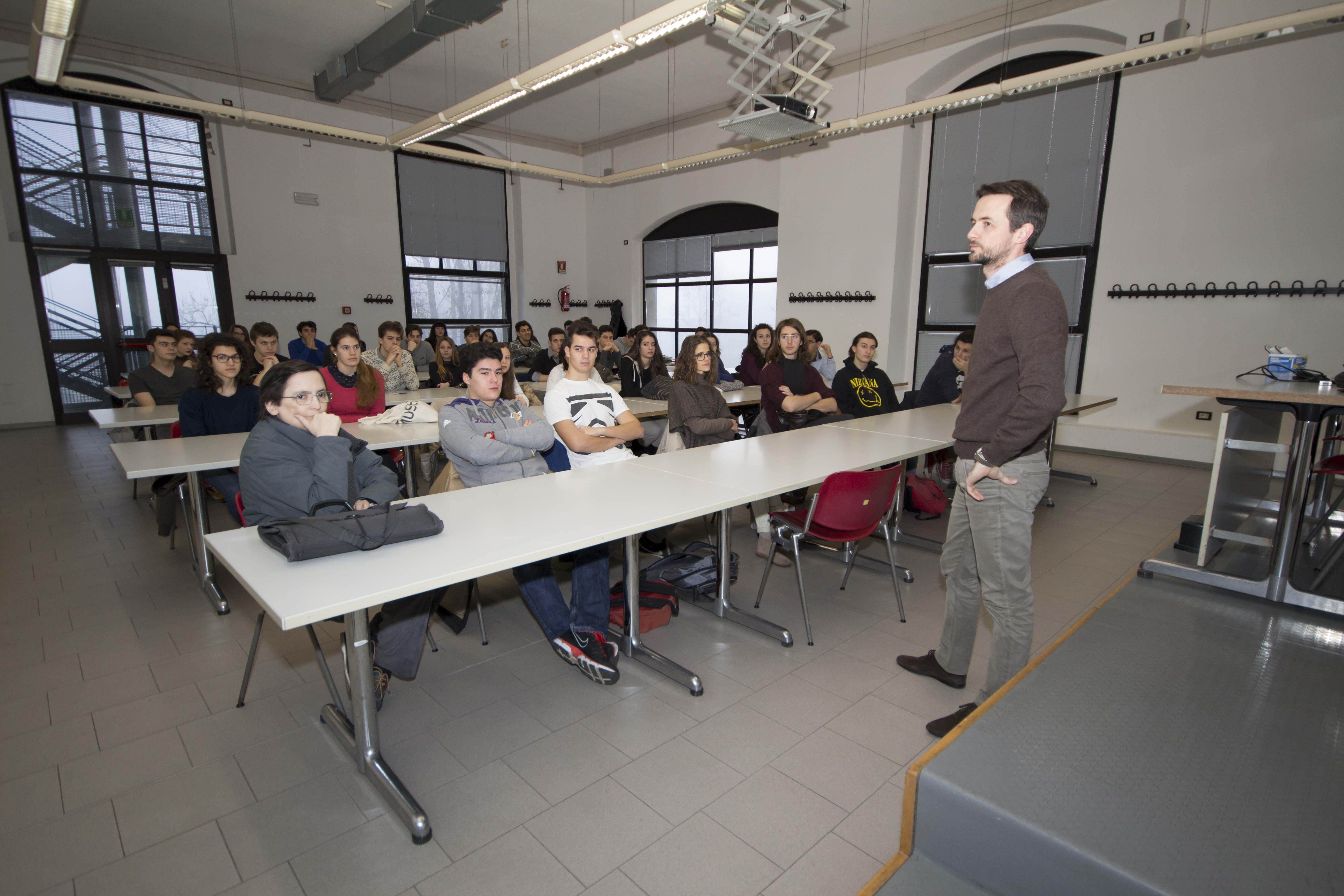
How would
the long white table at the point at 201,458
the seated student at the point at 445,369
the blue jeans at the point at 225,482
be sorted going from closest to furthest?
the long white table at the point at 201,458
the blue jeans at the point at 225,482
the seated student at the point at 445,369

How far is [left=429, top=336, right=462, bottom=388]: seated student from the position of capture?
23.1ft

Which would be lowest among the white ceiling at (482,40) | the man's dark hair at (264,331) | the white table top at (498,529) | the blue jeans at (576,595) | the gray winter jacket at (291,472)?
the blue jeans at (576,595)

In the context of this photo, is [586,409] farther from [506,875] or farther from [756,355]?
[756,355]

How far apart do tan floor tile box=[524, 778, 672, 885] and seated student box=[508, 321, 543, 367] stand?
7.46 metres

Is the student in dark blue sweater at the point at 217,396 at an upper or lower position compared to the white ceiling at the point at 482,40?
lower

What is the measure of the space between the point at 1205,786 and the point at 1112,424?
19.4ft

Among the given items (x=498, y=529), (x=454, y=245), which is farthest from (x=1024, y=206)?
(x=454, y=245)

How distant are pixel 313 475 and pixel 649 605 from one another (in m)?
1.47

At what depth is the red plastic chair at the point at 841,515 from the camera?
2.68 meters

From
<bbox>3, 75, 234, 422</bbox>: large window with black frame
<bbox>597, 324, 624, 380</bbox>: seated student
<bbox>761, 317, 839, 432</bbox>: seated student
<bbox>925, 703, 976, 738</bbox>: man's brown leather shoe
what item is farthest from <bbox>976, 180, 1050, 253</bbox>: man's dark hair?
<bbox>3, 75, 234, 422</bbox>: large window with black frame

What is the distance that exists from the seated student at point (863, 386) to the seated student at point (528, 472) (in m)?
2.64

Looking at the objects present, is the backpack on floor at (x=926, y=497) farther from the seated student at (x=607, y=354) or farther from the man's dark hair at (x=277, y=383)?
the man's dark hair at (x=277, y=383)

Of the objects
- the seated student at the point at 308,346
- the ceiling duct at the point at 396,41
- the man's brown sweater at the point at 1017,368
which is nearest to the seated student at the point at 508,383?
the man's brown sweater at the point at 1017,368

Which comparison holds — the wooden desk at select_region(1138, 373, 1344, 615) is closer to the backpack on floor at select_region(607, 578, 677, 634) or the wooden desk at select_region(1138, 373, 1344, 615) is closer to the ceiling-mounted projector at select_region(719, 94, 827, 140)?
the backpack on floor at select_region(607, 578, 677, 634)
